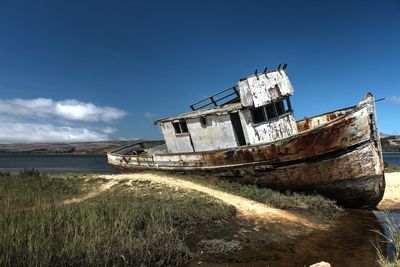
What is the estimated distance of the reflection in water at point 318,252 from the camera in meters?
7.58

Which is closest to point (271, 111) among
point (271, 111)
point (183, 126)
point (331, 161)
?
point (271, 111)

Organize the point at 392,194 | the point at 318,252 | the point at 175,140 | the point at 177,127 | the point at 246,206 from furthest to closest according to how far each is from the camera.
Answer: the point at 175,140 < the point at 177,127 < the point at 392,194 < the point at 246,206 < the point at 318,252

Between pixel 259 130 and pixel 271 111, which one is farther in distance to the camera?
pixel 271 111

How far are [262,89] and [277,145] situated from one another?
9.39ft

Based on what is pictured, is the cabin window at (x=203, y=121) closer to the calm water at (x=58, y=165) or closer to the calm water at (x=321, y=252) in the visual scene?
the calm water at (x=321, y=252)

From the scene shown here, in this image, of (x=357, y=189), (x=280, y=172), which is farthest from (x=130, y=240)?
(x=357, y=189)

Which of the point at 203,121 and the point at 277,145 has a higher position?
the point at 203,121

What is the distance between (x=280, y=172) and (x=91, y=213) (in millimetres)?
8365

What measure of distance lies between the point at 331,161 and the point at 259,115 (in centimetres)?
388

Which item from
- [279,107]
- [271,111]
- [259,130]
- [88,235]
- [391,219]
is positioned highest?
[279,107]

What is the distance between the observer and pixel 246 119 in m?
15.3

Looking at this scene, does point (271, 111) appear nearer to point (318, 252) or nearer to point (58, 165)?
point (318, 252)

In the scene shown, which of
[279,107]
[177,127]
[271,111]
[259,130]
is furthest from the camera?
[177,127]

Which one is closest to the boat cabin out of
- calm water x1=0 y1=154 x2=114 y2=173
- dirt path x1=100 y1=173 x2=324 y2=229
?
dirt path x1=100 y1=173 x2=324 y2=229
